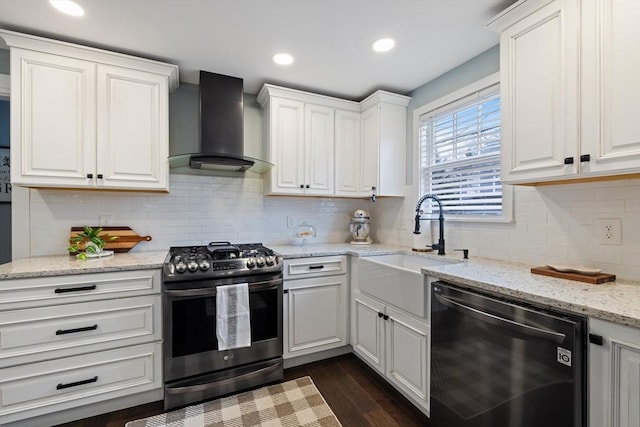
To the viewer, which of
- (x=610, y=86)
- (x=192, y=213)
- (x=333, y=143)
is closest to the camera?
(x=610, y=86)

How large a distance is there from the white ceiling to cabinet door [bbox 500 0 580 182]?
306mm

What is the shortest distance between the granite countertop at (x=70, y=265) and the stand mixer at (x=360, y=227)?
1.78 meters

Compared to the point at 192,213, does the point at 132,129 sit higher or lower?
higher

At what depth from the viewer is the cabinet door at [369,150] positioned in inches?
112

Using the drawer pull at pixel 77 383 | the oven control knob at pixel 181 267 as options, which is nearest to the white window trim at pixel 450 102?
the oven control knob at pixel 181 267

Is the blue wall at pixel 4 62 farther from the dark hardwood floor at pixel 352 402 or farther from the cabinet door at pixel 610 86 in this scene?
the cabinet door at pixel 610 86

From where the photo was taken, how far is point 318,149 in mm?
2891

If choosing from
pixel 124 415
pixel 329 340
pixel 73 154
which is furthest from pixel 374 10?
pixel 124 415

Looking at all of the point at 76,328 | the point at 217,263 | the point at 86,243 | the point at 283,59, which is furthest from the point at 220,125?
the point at 76,328

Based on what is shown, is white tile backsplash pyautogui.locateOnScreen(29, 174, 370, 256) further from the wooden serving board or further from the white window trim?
the wooden serving board

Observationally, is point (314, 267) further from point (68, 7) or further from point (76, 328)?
point (68, 7)

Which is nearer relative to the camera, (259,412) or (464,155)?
(259,412)

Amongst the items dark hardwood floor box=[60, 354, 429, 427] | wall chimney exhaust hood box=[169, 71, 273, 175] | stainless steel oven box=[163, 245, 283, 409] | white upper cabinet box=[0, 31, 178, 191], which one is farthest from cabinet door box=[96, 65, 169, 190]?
dark hardwood floor box=[60, 354, 429, 427]

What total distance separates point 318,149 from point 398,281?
1521mm
